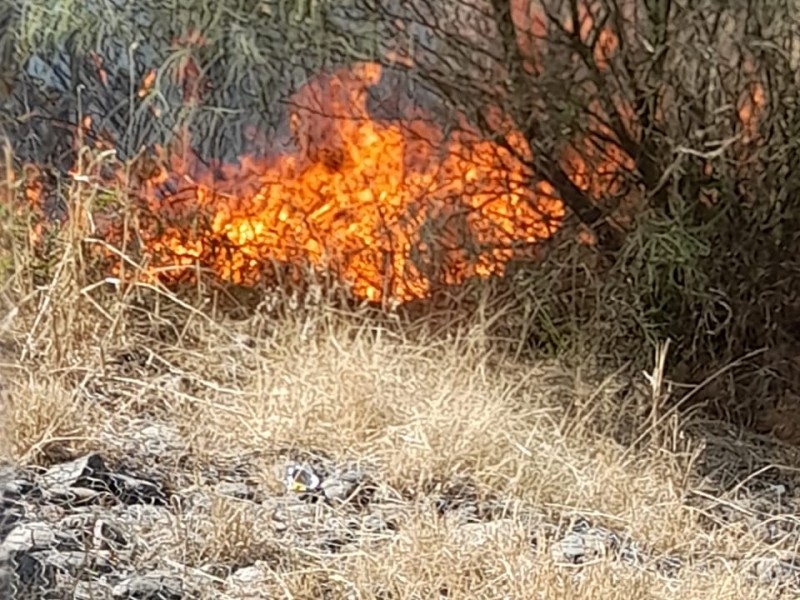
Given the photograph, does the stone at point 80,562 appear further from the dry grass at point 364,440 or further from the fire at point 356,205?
the fire at point 356,205

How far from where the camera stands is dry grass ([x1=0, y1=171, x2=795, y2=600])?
3.29ft

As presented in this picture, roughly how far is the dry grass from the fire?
0.18 feet

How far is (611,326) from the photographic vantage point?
4.25 feet

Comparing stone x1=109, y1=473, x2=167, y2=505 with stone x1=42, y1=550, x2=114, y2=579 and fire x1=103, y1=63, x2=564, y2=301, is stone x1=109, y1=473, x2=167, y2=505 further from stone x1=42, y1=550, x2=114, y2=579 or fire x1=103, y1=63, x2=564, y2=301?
fire x1=103, y1=63, x2=564, y2=301

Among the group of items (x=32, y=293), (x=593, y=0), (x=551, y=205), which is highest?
(x=593, y=0)

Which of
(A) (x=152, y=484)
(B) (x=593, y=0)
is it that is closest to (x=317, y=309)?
(A) (x=152, y=484)

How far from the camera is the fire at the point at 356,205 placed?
121 cm

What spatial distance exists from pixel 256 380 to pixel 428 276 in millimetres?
217

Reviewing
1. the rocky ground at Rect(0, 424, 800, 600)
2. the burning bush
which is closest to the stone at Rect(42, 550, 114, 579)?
the rocky ground at Rect(0, 424, 800, 600)

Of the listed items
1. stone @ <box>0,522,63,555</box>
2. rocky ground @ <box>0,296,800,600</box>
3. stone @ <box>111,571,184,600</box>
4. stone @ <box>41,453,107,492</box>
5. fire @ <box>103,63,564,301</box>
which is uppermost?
fire @ <box>103,63,564,301</box>

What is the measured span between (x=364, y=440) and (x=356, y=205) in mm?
240

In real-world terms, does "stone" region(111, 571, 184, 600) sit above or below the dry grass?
below

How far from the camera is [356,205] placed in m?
1.25

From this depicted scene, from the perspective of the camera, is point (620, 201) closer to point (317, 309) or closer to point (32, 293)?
point (317, 309)
